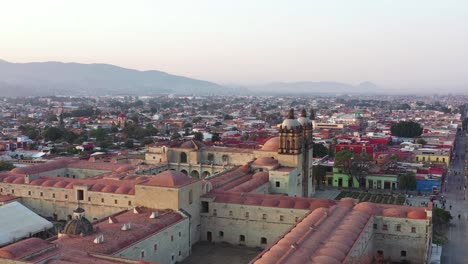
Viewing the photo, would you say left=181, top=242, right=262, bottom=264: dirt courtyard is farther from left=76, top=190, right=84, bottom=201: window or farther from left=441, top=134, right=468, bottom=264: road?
left=441, top=134, right=468, bottom=264: road

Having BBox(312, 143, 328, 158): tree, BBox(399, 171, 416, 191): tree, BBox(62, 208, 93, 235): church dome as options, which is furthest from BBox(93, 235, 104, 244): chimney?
BBox(312, 143, 328, 158): tree

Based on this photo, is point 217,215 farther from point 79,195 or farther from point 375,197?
point 375,197

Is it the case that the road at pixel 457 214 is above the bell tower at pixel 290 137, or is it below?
below

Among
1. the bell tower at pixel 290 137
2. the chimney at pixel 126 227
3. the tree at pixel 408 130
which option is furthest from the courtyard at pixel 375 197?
the tree at pixel 408 130

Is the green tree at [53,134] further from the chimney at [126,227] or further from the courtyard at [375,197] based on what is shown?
the chimney at [126,227]

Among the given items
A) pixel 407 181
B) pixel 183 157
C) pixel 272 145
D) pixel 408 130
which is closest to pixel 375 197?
pixel 407 181

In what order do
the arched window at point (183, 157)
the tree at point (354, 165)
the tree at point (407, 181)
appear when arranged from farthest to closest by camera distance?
1. the tree at point (354, 165)
2. the tree at point (407, 181)
3. the arched window at point (183, 157)

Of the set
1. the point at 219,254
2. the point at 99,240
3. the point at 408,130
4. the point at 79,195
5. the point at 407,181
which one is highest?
the point at 99,240
